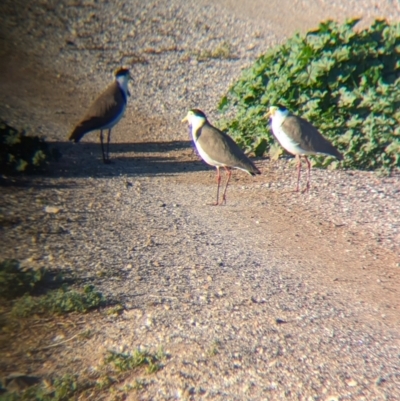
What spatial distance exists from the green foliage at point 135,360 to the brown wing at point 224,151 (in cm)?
427

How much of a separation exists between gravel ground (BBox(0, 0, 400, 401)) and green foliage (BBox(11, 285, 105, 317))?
0.54ft

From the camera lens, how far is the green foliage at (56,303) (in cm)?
550

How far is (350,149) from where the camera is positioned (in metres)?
10.4

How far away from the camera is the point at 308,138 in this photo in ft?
31.7

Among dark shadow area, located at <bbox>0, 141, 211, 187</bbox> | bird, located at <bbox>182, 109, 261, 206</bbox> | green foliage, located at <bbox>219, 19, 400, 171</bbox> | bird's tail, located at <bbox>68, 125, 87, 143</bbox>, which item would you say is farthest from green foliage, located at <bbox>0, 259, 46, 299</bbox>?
green foliage, located at <bbox>219, 19, 400, 171</bbox>

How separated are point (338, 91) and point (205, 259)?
502cm

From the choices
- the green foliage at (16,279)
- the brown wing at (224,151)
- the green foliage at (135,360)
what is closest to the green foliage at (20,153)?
the brown wing at (224,151)

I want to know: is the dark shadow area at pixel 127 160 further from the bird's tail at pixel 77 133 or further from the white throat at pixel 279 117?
the white throat at pixel 279 117

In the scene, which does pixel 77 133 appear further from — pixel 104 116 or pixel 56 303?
pixel 56 303

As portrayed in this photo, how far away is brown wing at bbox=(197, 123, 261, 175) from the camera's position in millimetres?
9031

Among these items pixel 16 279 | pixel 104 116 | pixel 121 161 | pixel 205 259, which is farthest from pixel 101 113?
pixel 16 279

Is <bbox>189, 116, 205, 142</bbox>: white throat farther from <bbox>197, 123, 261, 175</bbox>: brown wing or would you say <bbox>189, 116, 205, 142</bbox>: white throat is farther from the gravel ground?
the gravel ground

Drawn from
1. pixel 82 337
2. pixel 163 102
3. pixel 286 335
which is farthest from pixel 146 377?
pixel 163 102

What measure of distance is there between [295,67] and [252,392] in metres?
7.49
